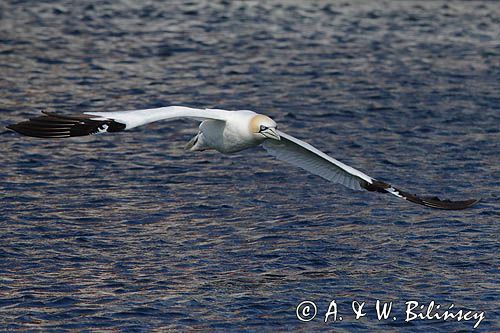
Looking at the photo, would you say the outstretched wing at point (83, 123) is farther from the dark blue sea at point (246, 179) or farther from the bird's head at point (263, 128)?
the dark blue sea at point (246, 179)

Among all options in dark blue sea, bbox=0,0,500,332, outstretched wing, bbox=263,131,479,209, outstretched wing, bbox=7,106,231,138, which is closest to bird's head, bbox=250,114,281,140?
outstretched wing, bbox=263,131,479,209

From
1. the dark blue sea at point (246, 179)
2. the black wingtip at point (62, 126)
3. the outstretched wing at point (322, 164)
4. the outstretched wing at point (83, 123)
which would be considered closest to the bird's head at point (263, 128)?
the outstretched wing at point (322, 164)

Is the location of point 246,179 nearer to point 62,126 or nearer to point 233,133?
point 233,133

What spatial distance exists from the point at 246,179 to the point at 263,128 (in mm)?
5622

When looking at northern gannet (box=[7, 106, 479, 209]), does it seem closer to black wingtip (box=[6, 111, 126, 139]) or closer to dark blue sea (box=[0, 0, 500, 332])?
black wingtip (box=[6, 111, 126, 139])

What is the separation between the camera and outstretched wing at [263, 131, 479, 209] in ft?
53.2

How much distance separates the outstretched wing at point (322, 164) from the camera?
1622cm

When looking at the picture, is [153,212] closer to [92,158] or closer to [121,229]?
[121,229]

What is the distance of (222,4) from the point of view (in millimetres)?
40531

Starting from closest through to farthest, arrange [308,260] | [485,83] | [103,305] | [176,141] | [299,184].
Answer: [103,305]
[308,260]
[299,184]
[176,141]
[485,83]

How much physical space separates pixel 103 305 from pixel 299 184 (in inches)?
274

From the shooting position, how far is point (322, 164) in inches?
663

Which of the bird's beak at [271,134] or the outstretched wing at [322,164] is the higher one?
the bird's beak at [271,134]

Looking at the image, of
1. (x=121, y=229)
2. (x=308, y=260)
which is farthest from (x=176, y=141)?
(x=308, y=260)
